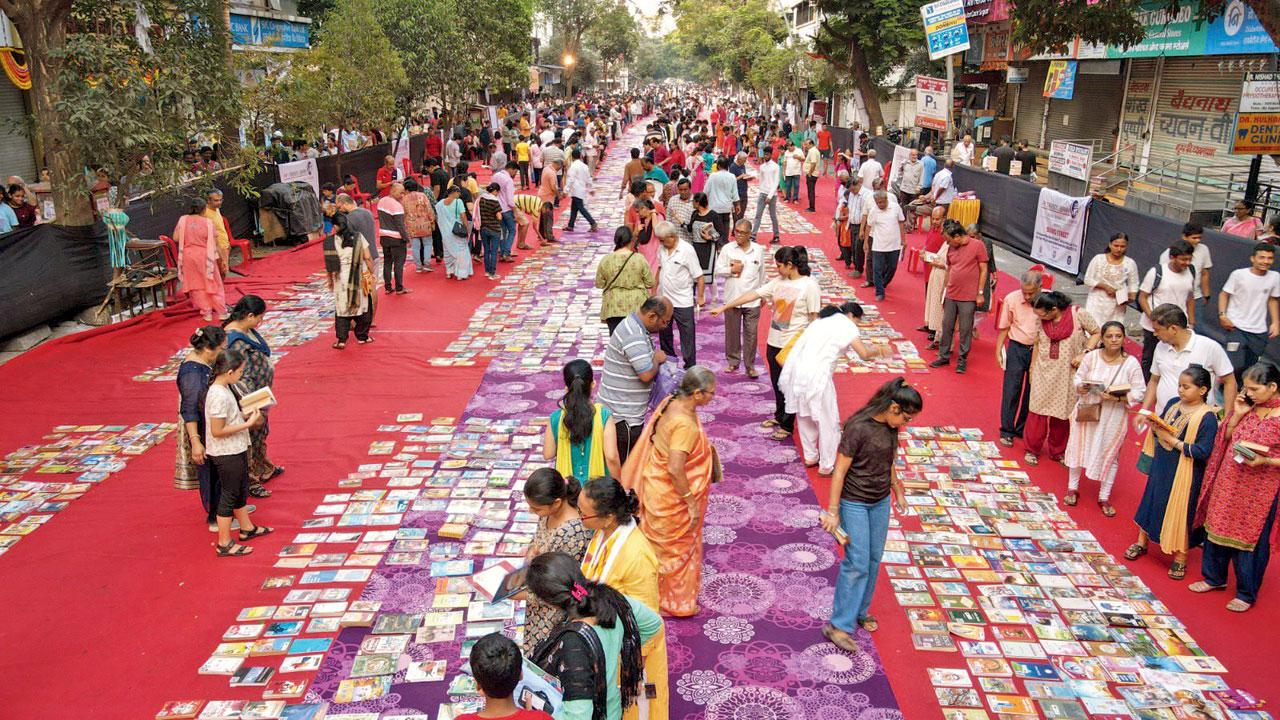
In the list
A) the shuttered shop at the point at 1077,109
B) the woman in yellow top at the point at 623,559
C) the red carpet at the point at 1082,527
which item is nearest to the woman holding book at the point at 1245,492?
the red carpet at the point at 1082,527

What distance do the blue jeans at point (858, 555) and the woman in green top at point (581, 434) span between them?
1322mm

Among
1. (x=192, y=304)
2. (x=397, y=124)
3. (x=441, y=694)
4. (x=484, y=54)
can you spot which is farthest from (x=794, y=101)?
(x=441, y=694)

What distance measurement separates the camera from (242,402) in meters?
5.78

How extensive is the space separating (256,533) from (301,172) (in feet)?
41.7

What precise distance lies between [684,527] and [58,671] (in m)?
3.48

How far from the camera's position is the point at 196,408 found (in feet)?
18.8

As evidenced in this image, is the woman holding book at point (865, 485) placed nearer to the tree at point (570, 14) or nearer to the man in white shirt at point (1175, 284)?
the man in white shirt at point (1175, 284)

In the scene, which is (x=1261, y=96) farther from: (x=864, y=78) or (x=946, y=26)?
(x=864, y=78)

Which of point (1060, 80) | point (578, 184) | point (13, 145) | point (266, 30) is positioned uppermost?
point (266, 30)

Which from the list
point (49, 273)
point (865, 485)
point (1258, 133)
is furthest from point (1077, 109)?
point (49, 273)

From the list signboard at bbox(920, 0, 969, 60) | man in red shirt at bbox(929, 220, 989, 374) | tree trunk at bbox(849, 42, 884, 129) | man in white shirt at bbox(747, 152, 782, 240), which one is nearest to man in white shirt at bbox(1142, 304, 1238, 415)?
man in red shirt at bbox(929, 220, 989, 374)

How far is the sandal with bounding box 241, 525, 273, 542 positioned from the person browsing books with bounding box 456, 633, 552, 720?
396 centimetres

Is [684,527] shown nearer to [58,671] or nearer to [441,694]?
[441,694]

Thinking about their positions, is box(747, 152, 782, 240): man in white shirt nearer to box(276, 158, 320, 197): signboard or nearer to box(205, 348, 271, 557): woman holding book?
box(276, 158, 320, 197): signboard
